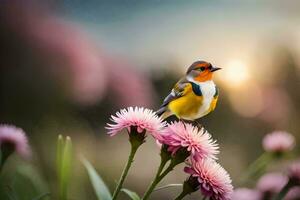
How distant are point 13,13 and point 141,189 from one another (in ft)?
1.02

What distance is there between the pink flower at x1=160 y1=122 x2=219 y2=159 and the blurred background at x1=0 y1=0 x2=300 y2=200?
1.32ft

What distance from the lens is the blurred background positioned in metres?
0.86

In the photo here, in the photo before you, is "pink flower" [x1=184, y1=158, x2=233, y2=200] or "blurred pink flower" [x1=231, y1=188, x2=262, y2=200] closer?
"pink flower" [x1=184, y1=158, x2=233, y2=200]

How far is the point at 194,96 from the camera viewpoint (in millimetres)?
572

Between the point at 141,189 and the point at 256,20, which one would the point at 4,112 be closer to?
the point at 141,189

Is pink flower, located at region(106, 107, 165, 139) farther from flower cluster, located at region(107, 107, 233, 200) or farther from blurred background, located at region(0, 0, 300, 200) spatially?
blurred background, located at region(0, 0, 300, 200)

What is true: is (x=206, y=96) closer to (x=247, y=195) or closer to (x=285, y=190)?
(x=285, y=190)

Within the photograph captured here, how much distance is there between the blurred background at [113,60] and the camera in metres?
0.86

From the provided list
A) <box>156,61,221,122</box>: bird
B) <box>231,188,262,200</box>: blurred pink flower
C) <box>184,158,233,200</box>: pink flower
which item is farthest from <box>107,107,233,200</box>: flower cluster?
<box>231,188,262,200</box>: blurred pink flower

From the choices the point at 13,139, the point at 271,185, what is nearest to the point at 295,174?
the point at 271,185

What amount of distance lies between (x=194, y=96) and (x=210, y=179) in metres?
0.14

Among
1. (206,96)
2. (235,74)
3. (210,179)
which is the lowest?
(210,179)

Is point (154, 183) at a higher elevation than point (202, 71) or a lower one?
lower

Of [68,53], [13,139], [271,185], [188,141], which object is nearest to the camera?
[188,141]
